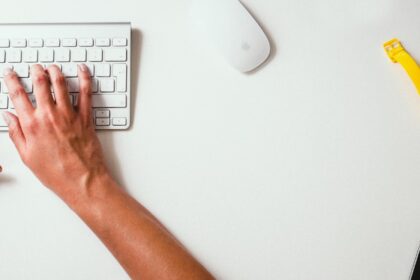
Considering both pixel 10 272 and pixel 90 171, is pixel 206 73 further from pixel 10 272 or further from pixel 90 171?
pixel 10 272

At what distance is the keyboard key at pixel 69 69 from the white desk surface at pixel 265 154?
8 cm

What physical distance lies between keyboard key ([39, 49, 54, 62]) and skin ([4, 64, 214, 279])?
0.06 feet

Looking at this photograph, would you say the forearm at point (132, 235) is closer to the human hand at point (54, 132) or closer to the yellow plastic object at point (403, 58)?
the human hand at point (54, 132)

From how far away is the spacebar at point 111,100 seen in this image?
0.63 metres

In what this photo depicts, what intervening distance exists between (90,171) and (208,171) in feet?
0.57

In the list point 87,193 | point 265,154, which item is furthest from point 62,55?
point 265,154

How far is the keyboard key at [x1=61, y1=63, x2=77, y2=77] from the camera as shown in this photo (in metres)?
0.63

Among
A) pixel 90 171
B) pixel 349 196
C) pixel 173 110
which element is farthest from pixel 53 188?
pixel 349 196

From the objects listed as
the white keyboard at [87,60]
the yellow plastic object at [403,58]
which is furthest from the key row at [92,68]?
the yellow plastic object at [403,58]

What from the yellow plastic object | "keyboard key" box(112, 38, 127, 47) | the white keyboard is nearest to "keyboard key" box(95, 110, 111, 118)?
the white keyboard

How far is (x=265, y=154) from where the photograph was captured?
0.64m

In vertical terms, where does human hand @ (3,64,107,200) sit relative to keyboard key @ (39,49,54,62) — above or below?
below

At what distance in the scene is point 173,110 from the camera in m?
0.64

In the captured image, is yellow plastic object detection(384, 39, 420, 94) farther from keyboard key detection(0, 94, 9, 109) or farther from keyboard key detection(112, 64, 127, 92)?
keyboard key detection(0, 94, 9, 109)
